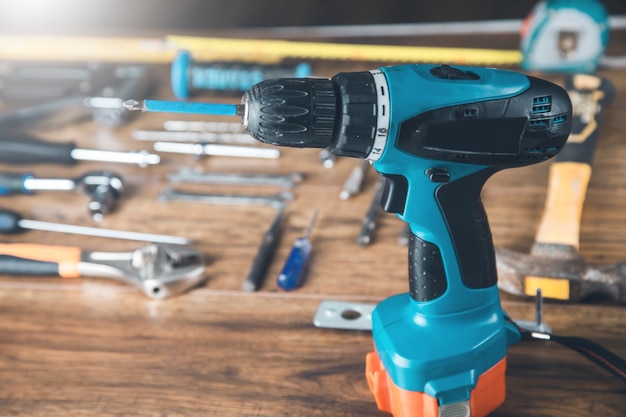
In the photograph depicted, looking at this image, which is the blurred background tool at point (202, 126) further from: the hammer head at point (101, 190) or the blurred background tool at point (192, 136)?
the hammer head at point (101, 190)

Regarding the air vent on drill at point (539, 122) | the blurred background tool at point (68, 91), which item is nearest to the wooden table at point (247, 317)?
the blurred background tool at point (68, 91)

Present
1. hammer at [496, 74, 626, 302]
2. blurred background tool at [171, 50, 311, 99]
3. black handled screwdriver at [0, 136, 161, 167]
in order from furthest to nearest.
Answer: blurred background tool at [171, 50, 311, 99] < black handled screwdriver at [0, 136, 161, 167] < hammer at [496, 74, 626, 302]

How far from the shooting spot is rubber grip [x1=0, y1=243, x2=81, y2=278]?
893 millimetres

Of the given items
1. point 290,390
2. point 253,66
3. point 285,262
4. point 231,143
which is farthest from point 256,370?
point 253,66

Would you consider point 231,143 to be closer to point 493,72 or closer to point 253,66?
point 253,66

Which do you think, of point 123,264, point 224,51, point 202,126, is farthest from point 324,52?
point 123,264

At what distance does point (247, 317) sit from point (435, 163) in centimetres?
30

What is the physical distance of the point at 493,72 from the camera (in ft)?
2.06

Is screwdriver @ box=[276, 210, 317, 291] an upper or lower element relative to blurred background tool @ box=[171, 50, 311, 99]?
lower

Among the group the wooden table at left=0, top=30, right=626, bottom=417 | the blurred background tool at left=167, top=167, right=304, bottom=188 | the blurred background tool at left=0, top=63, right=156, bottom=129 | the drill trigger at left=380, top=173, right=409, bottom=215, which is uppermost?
the drill trigger at left=380, top=173, right=409, bottom=215

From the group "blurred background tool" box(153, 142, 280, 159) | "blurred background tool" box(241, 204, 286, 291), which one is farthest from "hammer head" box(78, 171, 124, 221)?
"blurred background tool" box(241, 204, 286, 291)

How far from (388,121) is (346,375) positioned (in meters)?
0.27

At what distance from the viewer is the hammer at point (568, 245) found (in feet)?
2.66

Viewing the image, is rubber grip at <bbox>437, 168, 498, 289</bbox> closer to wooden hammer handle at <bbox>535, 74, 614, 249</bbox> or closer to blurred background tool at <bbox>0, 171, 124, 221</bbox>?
wooden hammer handle at <bbox>535, 74, 614, 249</bbox>
